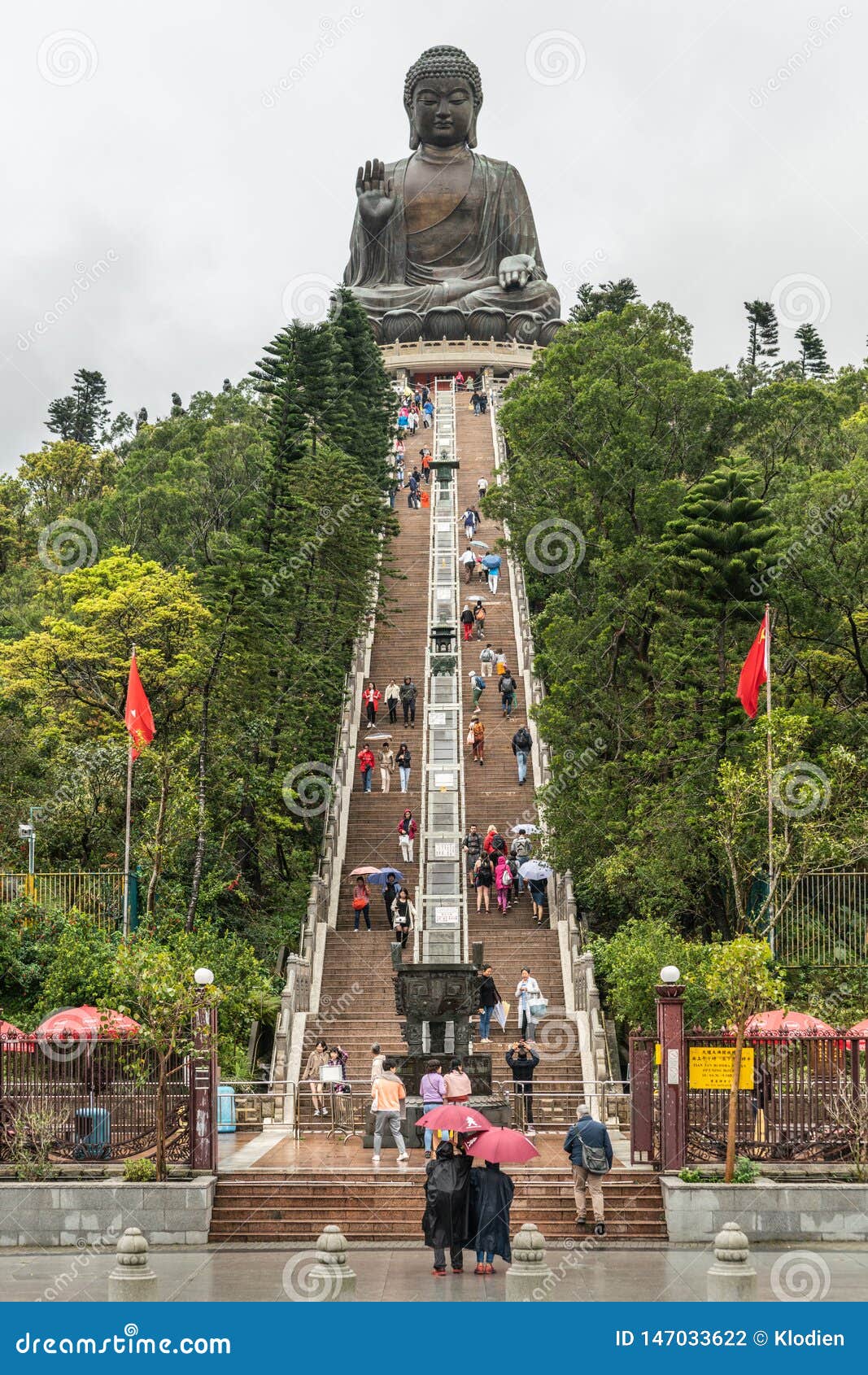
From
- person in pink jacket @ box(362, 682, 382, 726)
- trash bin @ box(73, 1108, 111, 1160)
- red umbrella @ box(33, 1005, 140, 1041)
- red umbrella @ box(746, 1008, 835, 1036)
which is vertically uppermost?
person in pink jacket @ box(362, 682, 382, 726)

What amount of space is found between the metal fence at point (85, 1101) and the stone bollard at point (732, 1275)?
7.04 m

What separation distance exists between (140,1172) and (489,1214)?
160 inches

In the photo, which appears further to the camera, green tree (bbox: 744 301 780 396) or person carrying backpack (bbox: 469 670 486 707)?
green tree (bbox: 744 301 780 396)

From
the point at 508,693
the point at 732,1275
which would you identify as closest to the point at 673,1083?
the point at 732,1275

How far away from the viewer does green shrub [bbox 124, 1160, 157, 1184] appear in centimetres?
1811

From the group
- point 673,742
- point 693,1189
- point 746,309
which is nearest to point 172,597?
point 673,742

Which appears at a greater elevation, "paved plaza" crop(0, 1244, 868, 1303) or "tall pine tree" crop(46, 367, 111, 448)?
"tall pine tree" crop(46, 367, 111, 448)

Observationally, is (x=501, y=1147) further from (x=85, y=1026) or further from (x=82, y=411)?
(x=82, y=411)

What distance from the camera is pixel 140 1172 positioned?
18.1 metres

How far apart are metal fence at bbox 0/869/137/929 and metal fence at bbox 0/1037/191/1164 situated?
9380 millimetres

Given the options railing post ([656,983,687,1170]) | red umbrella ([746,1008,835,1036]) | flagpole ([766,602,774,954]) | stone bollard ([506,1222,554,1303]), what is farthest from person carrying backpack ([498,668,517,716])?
stone bollard ([506,1222,554,1303])

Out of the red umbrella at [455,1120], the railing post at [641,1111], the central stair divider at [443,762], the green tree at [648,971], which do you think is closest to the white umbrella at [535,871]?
the central stair divider at [443,762]

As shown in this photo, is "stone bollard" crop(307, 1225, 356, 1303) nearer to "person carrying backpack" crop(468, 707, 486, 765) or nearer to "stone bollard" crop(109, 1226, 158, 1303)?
"stone bollard" crop(109, 1226, 158, 1303)

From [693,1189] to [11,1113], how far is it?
6865 mm
